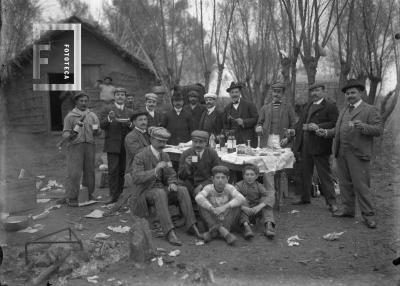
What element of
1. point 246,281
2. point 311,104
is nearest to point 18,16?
point 311,104

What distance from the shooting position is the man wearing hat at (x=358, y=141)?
17.7 ft

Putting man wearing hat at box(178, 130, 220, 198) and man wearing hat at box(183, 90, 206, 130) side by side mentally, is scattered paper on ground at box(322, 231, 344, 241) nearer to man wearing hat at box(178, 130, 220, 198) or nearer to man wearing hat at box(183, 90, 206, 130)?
man wearing hat at box(178, 130, 220, 198)

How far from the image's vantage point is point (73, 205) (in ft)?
22.6

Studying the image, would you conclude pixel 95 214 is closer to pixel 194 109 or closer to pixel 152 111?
pixel 152 111

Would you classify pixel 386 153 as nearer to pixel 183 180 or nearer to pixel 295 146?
pixel 295 146

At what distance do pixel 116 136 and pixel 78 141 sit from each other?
2.11 ft

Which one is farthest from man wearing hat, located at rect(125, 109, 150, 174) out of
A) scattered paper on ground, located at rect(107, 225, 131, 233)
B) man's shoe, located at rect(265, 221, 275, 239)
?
man's shoe, located at rect(265, 221, 275, 239)

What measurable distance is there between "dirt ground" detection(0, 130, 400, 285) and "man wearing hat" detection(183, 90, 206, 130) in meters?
2.19

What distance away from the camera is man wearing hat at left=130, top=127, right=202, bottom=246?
5.24 m

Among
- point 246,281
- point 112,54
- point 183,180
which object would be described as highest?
point 112,54

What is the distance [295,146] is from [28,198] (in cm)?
449

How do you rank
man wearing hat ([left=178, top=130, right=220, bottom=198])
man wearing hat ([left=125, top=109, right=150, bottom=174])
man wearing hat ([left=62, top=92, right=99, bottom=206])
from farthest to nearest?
1. man wearing hat ([left=62, top=92, right=99, bottom=206])
2. man wearing hat ([left=125, top=109, right=150, bottom=174])
3. man wearing hat ([left=178, top=130, right=220, bottom=198])

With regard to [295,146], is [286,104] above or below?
above

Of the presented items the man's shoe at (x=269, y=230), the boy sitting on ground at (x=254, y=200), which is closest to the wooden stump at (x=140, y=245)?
the boy sitting on ground at (x=254, y=200)
